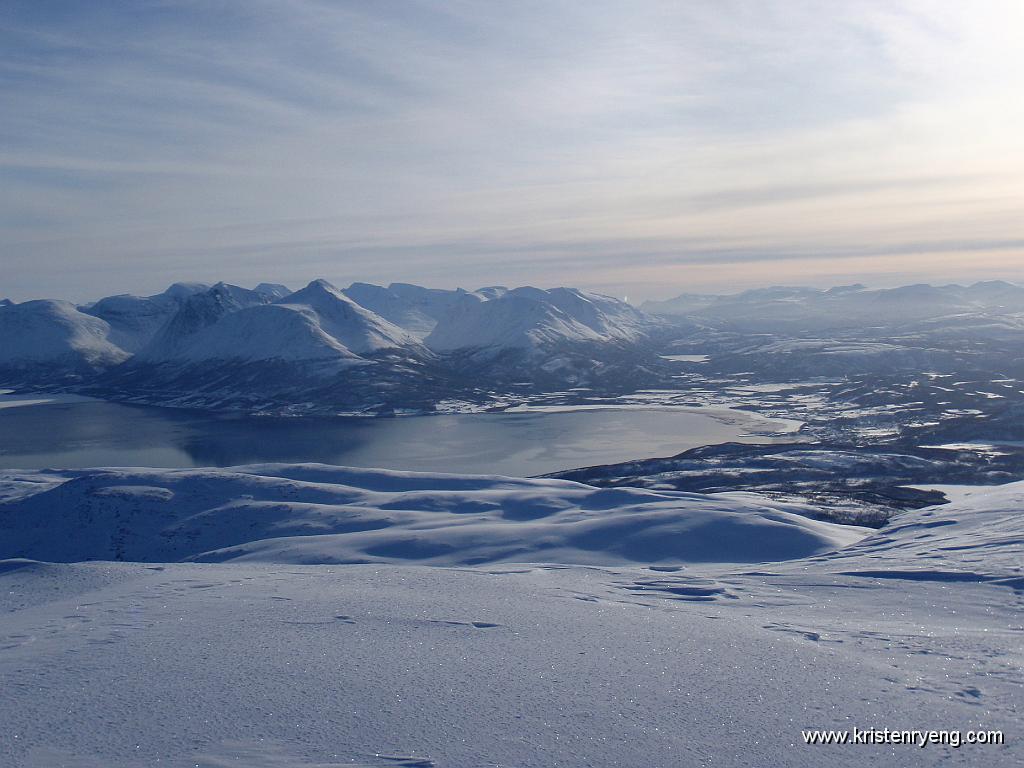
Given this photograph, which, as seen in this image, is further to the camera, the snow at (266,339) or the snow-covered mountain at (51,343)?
the snow-covered mountain at (51,343)

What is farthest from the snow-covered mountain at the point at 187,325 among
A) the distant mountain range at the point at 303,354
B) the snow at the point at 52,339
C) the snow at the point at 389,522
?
the snow at the point at 389,522

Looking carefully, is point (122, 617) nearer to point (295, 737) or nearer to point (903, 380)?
point (295, 737)

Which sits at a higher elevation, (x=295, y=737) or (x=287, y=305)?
(x=287, y=305)

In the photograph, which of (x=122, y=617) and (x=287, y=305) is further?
(x=287, y=305)

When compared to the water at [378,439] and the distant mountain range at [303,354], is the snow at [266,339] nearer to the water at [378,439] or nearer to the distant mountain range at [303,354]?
the distant mountain range at [303,354]

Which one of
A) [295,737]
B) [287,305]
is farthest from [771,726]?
[287,305]

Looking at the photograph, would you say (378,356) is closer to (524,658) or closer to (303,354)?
(303,354)

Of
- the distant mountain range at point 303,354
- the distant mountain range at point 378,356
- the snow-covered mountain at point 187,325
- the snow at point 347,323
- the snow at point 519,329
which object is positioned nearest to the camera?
the distant mountain range at point 378,356
